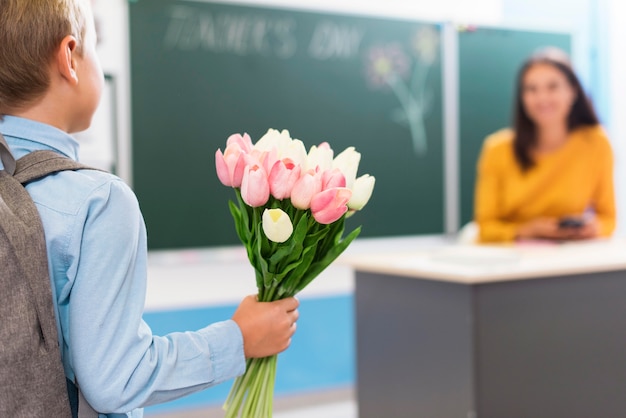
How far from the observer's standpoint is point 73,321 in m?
1.01

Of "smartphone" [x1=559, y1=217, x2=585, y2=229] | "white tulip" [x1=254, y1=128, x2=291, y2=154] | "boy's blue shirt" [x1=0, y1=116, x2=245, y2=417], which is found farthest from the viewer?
"smartphone" [x1=559, y1=217, x2=585, y2=229]

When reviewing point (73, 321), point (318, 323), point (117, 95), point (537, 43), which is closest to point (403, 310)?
point (318, 323)

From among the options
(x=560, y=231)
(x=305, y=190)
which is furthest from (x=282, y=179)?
(x=560, y=231)

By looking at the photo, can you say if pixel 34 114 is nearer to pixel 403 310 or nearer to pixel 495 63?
pixel 403 310

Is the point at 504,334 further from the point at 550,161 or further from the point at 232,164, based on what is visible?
the point at 232,164

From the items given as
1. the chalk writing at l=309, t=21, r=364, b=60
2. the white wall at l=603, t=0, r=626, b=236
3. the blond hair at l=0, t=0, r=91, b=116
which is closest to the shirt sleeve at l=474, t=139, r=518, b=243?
the chalk writing at l=309, t=21, r=364, b=60

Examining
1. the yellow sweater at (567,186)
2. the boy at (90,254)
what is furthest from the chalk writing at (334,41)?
the boy at (90,254)

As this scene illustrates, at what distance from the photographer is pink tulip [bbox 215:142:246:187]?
1088 mm

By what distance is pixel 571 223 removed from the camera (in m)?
3.43

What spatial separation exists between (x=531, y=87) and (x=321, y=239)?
10.00 feet

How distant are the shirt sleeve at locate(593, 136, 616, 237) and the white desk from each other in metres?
0.97

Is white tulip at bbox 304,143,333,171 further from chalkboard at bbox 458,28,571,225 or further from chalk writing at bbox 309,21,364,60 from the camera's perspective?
chalkboard at bbox 458,28,571,225

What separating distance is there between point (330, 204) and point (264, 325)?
21 centimetres

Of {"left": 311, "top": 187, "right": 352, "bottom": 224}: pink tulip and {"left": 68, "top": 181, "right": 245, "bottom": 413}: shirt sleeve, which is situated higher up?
{"left": 311, "top": 187, "right": 352, "bottom": 224}: pink tulip
